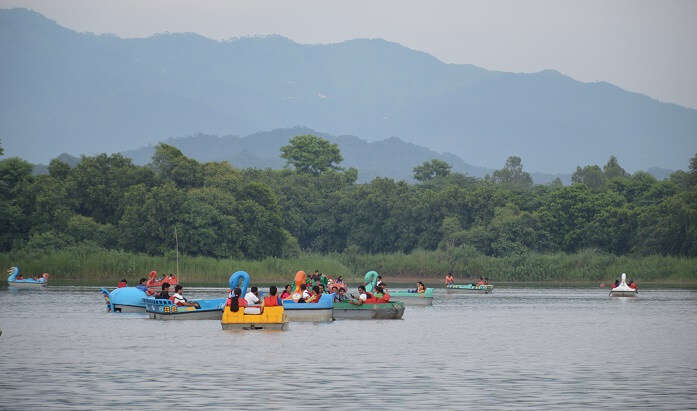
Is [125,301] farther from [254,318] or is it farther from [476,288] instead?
[476,288]

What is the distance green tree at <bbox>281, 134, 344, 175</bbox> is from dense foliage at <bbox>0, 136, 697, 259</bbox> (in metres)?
36.8

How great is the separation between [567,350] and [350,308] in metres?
17.3

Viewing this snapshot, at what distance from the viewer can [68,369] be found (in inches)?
1235

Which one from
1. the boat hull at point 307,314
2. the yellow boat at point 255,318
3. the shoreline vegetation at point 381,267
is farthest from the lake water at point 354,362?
the shoreline vegetation at point 381,267

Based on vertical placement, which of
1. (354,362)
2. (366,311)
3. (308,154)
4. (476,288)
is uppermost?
(308,154)

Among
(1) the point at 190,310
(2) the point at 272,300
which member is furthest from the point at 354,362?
(1) the point at 190,310

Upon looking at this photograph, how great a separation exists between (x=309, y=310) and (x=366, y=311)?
4.79m

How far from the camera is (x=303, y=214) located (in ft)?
474

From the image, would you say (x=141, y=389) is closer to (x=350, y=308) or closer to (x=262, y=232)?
(x=350, y=308)

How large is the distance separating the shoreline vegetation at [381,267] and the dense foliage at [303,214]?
4.05m

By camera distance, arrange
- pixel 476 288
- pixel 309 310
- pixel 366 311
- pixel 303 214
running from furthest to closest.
→ pixel 303 214 < pixel 476 288 < pixel 366 311 < pixel 309 310

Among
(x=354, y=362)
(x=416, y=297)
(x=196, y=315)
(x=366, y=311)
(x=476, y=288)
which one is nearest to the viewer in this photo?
(x=354, y=362)

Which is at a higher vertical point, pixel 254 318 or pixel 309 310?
pixel 309 310

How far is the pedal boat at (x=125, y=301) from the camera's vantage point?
A: 57.9m
